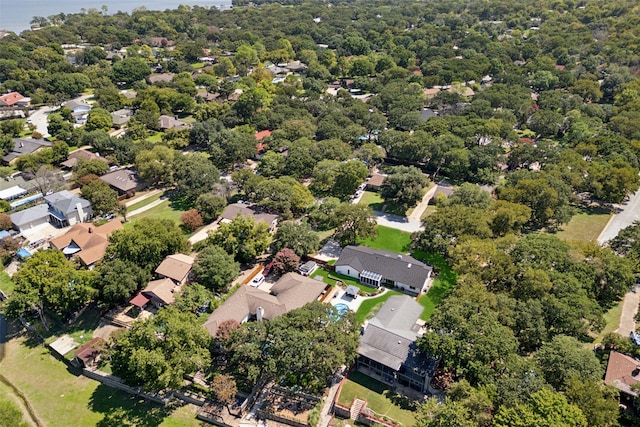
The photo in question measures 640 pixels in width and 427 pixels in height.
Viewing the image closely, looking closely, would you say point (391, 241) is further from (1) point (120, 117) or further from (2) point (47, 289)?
(1) point (120, 117)

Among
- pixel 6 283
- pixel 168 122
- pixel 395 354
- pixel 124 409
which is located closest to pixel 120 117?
pixel 168 122

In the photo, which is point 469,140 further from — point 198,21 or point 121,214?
point 198,21

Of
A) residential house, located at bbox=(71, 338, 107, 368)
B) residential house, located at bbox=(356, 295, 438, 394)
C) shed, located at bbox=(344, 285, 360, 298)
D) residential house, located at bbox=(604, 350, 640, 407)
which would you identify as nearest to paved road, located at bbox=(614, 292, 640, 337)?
residential house, located at bbox=(604, 350, 640, 407)

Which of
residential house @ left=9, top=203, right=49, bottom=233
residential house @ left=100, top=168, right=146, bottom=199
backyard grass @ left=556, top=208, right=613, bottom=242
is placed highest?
backyard grass @ left=556, top=208, right=613, bottom=242

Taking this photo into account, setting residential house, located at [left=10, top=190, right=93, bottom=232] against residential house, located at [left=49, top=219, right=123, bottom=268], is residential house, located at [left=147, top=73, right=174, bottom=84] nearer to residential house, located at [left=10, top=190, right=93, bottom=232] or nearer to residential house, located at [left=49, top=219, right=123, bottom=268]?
residential house, located at [left=10, top=190, right=93, bottom=232]

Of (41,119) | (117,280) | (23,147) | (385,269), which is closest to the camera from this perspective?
(117,280)

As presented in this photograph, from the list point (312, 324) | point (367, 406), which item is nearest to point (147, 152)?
point (312, 324)

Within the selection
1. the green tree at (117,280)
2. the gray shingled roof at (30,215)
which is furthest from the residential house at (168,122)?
the green tree at (117,280)
